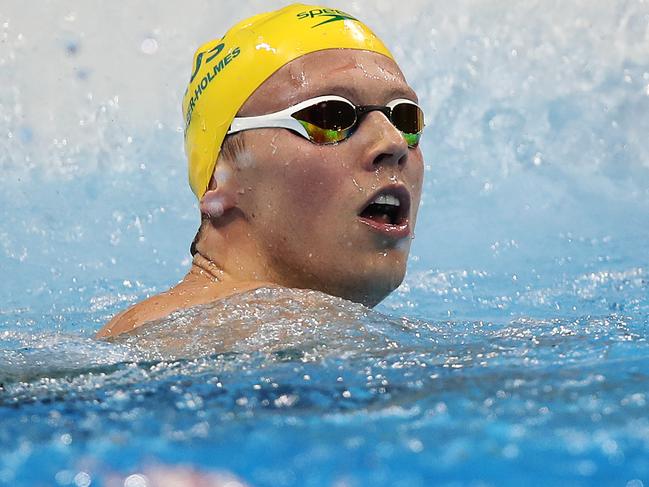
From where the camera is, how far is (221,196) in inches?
98.4

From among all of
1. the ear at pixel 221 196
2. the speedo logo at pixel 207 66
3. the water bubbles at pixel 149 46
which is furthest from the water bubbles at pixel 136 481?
the water bubbles at pixel 149 46

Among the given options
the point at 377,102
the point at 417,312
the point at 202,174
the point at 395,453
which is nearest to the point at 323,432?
the point at 395,453

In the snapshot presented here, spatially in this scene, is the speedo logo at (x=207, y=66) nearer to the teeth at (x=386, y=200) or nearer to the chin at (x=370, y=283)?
the teeth at (x=386, y=200)

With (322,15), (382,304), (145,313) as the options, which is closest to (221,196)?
(145,313)

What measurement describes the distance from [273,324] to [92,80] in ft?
13.9

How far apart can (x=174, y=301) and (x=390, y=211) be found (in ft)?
1.87

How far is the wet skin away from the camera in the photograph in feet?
7.55

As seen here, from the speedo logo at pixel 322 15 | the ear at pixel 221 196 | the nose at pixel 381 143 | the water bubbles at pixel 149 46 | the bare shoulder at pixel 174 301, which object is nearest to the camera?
the bare shoulder at pixel 174 301

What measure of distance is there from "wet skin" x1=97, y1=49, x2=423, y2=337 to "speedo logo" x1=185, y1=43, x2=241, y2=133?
21 centimetres

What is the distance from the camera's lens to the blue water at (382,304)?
1171 millimetres

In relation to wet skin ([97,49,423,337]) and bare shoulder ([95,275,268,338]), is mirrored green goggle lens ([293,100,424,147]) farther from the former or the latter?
bare shoulder ([95,275,268,338])

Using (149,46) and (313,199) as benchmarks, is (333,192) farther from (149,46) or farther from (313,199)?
(149,46)

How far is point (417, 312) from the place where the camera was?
3.97 m

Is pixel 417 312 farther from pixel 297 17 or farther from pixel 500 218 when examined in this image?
pixel 297 17
